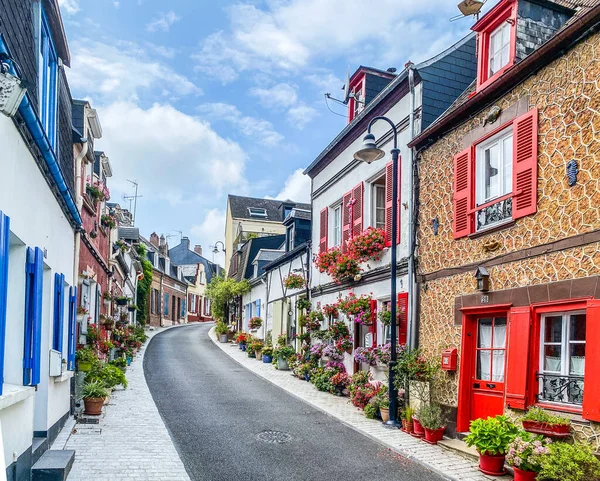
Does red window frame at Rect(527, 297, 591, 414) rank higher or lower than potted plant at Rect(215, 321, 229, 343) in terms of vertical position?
higher

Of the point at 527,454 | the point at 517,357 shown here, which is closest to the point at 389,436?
the point at 517,357

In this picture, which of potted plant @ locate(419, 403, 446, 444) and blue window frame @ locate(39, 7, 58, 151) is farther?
potted plant @ locate(419, 403, 446, 444)

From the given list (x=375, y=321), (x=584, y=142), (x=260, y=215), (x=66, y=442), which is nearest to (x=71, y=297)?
(x=66, y=442)

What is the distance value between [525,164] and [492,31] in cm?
276

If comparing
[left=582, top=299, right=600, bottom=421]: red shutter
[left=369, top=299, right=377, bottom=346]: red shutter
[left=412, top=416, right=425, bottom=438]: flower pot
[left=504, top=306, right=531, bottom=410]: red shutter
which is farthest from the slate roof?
[left=582, top=299, right=600, bottom=421]: red shutter

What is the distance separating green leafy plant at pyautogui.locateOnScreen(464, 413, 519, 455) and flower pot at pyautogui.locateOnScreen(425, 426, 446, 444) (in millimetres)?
1570

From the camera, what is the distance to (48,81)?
7645 millimetres

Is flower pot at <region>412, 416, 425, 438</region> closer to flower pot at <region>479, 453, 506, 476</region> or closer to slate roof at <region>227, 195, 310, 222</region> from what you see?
flower pot at <region>479, 453, 506, 476</region>

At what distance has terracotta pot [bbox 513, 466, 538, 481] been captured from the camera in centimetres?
600

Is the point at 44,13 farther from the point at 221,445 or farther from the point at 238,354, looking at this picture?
the point at 238,354

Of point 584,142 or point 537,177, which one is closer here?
point 584,142

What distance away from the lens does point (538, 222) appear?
7.02 meters

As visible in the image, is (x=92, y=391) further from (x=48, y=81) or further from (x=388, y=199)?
(x=388, y=199)

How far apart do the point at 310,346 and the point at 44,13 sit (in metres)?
10.8
